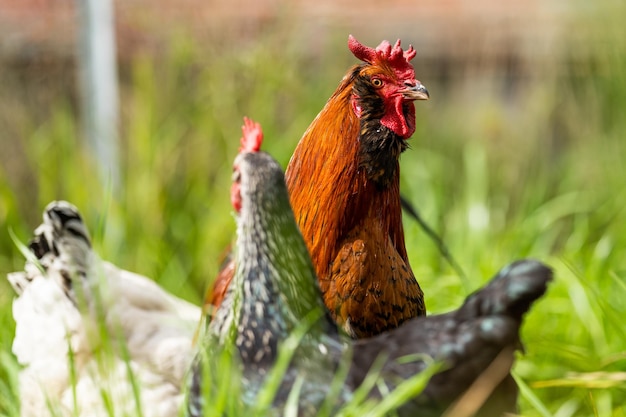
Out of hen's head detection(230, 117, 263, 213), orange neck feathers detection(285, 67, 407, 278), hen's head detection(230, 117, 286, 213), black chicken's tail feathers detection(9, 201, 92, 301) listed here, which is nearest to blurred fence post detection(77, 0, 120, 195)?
black chicken's tail feathers detection(9, 201, 92, 301)

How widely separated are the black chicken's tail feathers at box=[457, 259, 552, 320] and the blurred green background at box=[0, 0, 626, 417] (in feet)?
4.19

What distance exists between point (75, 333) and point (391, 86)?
1.28m

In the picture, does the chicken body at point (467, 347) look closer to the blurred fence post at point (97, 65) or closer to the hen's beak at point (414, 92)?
the hen's beak at point (414, 92)

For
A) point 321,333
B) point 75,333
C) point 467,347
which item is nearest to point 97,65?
point 75,333

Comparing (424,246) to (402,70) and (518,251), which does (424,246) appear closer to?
(518,251)

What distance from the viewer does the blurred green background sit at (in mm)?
4043

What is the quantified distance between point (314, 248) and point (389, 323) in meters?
0.28

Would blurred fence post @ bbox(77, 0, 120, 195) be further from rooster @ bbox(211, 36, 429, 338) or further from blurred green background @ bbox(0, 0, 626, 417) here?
rooster @ bbox(211, 36, 429, 338)

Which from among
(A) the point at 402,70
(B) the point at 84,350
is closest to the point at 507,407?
(A) the point at 402,70

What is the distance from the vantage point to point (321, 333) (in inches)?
84.1

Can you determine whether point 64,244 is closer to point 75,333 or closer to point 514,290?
point 75,333

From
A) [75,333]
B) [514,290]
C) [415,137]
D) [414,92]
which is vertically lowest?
[75,333]

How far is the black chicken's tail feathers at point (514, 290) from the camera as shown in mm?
1955

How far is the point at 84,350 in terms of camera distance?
2867mm
